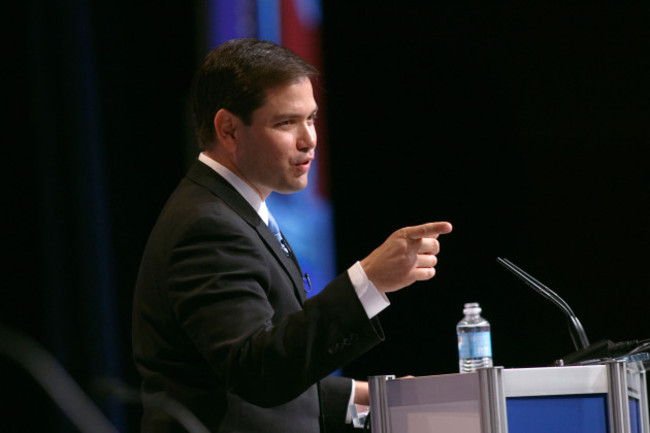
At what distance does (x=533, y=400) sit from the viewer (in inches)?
62.5

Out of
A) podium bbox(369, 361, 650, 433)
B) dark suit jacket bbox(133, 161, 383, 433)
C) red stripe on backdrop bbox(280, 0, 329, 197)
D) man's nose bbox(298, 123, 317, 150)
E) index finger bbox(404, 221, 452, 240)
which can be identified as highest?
red stripe on backdrop bbox(280, 0, 329, 197)

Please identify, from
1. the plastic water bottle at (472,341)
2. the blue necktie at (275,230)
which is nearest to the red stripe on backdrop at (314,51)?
the plastic water bottle at (472,341)

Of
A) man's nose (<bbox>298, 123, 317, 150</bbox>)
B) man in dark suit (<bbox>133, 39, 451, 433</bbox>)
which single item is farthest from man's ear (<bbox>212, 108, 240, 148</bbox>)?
man's nose (<bbox>298, 123, 317, 150</bbox>)

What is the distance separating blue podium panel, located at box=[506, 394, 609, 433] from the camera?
1574 millimetres

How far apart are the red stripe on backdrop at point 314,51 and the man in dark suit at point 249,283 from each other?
1.68 meters

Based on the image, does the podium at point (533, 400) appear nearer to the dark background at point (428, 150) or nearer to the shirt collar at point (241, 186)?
the shirt collar at point (241, 186)

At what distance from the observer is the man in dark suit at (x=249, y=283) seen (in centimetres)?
154

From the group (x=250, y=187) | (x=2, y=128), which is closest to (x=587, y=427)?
(x=250, y=187)

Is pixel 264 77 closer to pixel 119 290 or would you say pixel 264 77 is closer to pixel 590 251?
pixel 119 290

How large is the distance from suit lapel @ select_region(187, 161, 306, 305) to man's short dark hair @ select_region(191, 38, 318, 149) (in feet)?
0.43

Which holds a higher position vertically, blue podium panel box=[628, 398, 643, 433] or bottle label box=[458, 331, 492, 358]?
bottle label box=[458, 331, 492, 358]

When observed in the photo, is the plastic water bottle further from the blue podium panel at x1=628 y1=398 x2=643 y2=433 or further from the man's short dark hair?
the man's short dark hair

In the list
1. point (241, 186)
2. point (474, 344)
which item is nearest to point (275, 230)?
point (241, 186)

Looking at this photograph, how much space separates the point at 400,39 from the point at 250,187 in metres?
2.01
